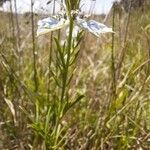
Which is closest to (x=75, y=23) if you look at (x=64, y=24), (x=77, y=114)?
(x=64, y=24)

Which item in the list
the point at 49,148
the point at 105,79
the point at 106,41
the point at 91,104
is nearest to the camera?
the point at 49,148

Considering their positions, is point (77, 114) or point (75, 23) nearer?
point (75, 23)

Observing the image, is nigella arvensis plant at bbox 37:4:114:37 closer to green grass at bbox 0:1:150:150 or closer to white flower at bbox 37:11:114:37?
white flower at bbox 37:11:114:37

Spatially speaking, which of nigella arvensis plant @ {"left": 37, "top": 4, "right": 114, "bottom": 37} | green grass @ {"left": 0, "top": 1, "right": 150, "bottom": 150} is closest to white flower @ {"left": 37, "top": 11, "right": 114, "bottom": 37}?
nigella arvensis plant @ {"left": 37, "top": 4, "right": 114, "bottom": 37}

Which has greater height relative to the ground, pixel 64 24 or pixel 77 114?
pixel 64 24

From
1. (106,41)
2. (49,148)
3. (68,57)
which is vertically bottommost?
(106,41)

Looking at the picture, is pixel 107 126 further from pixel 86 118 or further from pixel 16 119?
pixel 16 119

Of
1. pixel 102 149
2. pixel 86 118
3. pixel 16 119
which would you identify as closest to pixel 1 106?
pixel 16 119

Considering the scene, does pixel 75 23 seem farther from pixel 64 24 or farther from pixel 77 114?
pixel 77 114
